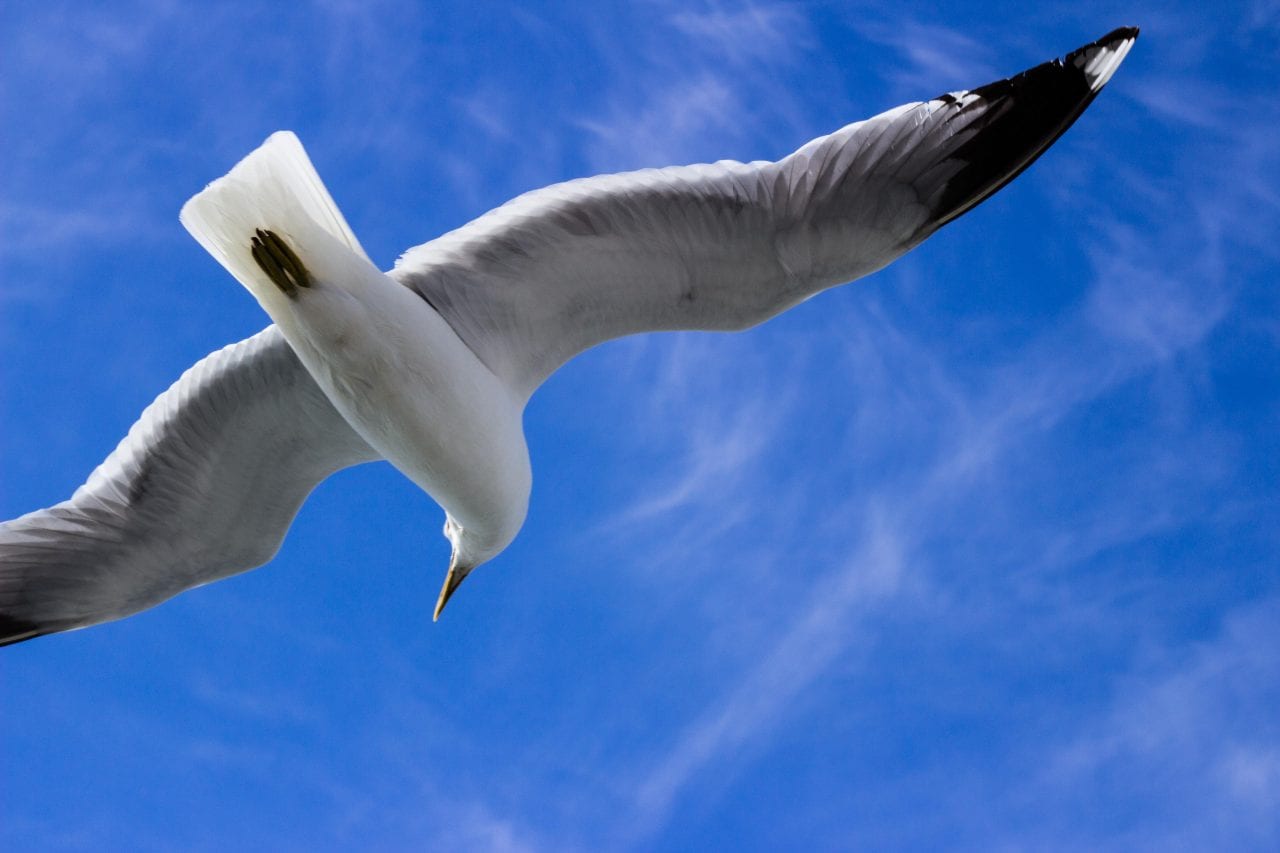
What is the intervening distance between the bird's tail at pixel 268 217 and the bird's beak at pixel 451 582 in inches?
81.9

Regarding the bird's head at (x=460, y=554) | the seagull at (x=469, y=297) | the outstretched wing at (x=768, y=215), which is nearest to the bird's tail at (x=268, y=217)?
the seagull at (x=469, y=297)

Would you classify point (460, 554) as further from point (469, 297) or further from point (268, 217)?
point (268, 217)

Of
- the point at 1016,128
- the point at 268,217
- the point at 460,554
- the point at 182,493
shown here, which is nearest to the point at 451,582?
the point at 460,554

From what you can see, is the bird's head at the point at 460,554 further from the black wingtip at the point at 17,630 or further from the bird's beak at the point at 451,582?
the black wingtip at the point at 17,630

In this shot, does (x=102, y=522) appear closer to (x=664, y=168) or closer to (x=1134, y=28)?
(x=664, y=168)

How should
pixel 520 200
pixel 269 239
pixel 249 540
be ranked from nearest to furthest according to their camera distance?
pixel 269 239 → pixel 520 200 → pixel 249 540

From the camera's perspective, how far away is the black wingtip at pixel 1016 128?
5527 millimetres

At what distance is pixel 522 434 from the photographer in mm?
6285

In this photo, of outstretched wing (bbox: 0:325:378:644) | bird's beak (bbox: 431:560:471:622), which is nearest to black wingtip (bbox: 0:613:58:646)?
outstretched wing (bbox: 0:325:378:644)

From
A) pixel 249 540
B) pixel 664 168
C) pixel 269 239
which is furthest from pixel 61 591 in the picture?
pixel 664 168

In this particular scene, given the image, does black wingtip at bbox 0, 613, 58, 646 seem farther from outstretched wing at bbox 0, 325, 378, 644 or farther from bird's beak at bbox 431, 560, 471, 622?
bird's beak at bbox 431, 560, 471, 622

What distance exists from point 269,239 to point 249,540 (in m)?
1.80

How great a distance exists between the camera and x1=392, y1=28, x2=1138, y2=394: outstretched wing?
5.57 m

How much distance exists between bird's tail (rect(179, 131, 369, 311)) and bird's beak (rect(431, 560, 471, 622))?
208 centimetres
